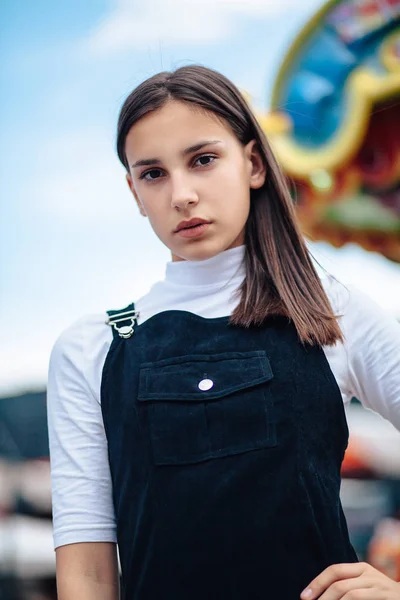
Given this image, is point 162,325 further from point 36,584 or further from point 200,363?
point 36,584

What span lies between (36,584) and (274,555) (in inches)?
65.2

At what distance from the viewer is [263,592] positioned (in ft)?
2.93

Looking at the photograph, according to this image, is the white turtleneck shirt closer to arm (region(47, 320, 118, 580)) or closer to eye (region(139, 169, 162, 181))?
arm (region(47, 320, 118, 580))

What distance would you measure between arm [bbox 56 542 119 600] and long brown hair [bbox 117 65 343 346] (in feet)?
1.10

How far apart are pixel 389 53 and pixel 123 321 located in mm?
1565

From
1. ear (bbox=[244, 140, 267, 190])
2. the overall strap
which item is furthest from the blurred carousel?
the overall strap

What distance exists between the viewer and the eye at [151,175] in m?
1.03

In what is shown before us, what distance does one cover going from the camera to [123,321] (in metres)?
1.06

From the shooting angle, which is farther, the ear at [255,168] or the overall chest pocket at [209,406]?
the ear at [255,168]

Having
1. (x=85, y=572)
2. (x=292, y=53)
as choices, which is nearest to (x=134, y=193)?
(x=85, y=572)

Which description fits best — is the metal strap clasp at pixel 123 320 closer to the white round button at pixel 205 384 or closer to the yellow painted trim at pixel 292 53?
the white round button at pixel 205 384

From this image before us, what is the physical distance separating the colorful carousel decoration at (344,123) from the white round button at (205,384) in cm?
140

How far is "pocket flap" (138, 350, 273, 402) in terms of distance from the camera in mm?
949

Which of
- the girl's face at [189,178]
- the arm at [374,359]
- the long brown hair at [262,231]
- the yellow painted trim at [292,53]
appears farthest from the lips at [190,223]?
the yellow painted trim at [292,53]
